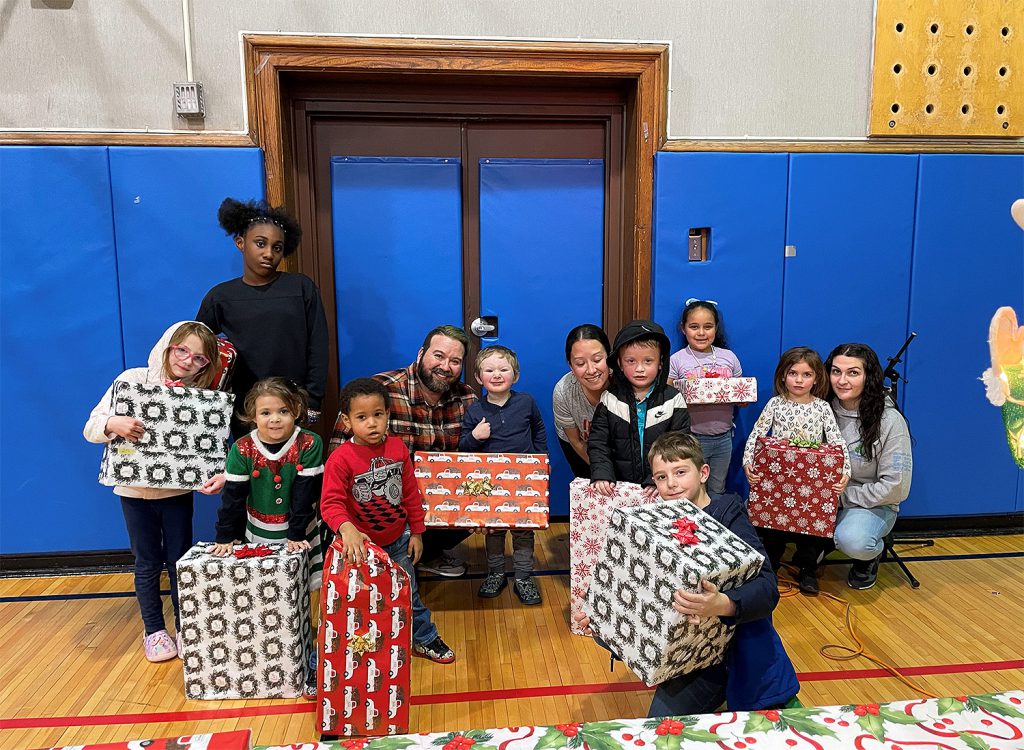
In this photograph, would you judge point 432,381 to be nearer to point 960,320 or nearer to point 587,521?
point 587,521

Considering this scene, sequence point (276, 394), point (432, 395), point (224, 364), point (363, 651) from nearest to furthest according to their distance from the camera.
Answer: point (363, 651), point (276, 394), point (224, 364), point (432, 395)

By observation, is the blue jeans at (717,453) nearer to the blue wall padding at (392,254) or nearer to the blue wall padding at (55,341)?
the blue wall padding at (392,254)

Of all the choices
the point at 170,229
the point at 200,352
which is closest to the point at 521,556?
the point at 200,352

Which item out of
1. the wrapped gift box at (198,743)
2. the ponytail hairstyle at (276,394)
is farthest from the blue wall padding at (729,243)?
the wrapped gift box at (198,743)

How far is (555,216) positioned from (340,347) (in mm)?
1400

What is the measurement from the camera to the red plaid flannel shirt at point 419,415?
311 centimetres

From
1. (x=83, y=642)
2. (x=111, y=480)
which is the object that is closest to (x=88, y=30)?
(x=111, y=480)

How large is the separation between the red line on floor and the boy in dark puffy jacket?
77cm

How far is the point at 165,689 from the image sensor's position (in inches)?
99.3

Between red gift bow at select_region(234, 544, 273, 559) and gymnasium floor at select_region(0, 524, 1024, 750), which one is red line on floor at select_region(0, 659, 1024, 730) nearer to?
gymnasium floor at select_region(0, 524, 1024, 750)

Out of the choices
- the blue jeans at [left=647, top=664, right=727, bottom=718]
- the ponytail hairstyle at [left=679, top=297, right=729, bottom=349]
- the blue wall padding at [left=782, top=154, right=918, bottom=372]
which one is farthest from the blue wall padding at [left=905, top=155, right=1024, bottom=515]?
the blue jeans at [left=647, top=664, right=727, bottom=718]

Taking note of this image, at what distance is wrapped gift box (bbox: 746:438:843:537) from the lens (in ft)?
10.1

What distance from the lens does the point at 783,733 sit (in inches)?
54.4

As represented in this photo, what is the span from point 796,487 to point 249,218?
A: 268 centimetres
